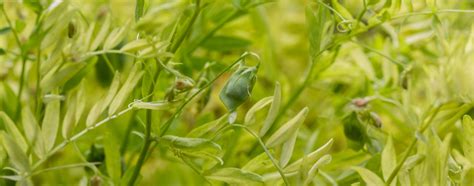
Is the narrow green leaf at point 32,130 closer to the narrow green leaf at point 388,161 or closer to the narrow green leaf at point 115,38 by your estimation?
the narrow green leaf at point 115,38

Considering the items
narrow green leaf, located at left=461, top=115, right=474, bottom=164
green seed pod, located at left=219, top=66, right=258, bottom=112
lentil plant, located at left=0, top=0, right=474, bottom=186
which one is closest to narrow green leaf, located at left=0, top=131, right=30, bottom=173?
lentil plant, located at left=0, top=0, right=474, bottom=186

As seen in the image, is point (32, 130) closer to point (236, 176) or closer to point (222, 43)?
point (236, 176)

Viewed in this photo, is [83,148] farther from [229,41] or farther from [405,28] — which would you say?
[405,28]

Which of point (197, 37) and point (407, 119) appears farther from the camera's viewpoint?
point (197, 37)

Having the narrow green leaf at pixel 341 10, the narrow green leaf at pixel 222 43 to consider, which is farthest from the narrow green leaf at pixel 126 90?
the narrow green leaf at pixel 222 43

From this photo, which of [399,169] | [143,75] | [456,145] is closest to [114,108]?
[143,75]

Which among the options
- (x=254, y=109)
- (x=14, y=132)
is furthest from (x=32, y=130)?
(x=254, y=109)
